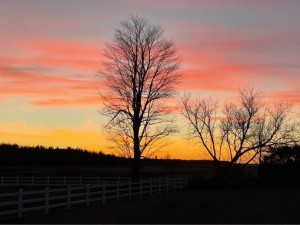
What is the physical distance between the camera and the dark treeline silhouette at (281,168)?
1642 inches

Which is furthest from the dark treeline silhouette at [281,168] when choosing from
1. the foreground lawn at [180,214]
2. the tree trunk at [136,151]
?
the foreground lawn at [180,214]

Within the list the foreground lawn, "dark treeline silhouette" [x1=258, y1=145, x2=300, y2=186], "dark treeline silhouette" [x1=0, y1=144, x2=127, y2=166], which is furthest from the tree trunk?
"dark treeline silhouette" [x1=0, y1=144, x2=127, y2=166]

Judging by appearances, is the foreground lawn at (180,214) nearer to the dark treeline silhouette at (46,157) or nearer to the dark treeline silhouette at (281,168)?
the dark treeline silhouette at (281,168)

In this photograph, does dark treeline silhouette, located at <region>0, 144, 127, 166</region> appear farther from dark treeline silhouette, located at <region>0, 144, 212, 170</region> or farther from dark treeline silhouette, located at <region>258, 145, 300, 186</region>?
dark treeline silhouette, located at <region>258, 145, 300, 186</region>

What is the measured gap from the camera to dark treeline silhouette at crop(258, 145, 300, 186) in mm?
41719

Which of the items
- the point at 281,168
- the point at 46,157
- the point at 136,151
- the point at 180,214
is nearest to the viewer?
the point at 180,214

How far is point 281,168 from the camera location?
4206cm

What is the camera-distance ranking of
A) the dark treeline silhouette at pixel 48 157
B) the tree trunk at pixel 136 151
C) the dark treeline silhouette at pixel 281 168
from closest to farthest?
the tree trunk at pixel 136 151, the dark treeline silhouette at pixel 281 168, the dark treeline silhouette at pixel 48 157

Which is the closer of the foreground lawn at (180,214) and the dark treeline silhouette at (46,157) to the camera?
the foreground lawn at (180,214)

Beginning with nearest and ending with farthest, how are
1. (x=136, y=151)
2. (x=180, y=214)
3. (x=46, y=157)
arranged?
(x=180, y=214)
(x=136, y=151)
(x=46, y=157)

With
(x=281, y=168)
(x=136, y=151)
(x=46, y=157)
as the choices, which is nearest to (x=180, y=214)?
(x=136, y=151)

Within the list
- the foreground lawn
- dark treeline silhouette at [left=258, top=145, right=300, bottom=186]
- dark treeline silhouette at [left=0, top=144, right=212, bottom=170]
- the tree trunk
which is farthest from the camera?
dark treeline silhouette at [left=0, top=144, right=212, bottom=170]

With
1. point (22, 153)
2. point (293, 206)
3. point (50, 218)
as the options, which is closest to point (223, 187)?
point (293, 206)

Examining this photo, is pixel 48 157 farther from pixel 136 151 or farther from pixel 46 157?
pixel 136 151
